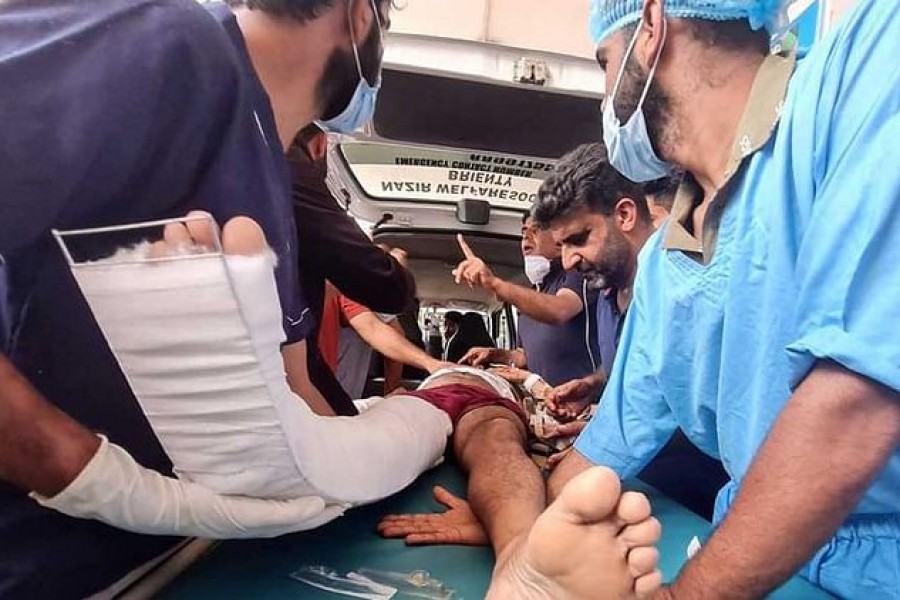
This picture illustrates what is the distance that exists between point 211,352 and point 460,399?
131 centimetres

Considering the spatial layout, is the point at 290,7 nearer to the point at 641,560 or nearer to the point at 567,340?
the point at 641,560

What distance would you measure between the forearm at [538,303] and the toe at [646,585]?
6.35 feet

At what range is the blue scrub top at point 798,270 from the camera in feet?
2.44

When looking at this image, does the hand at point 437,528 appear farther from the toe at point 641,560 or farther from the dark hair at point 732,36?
the dark hair at point 732,36

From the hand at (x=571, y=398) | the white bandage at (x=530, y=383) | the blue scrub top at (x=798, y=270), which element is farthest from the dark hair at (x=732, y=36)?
the white bandage at (x=530, y=383)

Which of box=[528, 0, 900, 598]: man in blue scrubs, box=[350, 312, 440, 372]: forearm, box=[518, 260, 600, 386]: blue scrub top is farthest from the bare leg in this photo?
box=[350, 312, 440, 372]: forearm

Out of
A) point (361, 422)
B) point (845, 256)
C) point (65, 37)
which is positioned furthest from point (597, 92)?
point (65, 37)

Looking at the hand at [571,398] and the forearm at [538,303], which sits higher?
the forearm at [538,303]

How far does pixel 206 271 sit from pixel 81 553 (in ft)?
1.40

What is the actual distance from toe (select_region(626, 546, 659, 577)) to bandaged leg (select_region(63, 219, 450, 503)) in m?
0.40

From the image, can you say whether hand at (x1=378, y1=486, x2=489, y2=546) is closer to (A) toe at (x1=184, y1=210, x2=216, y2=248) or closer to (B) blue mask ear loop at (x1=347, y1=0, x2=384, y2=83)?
(A) toe at (x1=184, y1=210, x2=216, y2=248)

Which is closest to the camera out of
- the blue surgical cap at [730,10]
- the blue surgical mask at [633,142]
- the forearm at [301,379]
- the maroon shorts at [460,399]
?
the blue surgical cap at [730,10]

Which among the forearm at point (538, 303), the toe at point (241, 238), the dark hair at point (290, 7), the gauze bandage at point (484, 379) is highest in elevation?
the dark hair at point (290, 7)

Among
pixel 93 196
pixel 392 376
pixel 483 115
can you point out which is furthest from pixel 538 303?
pixel 93 196
